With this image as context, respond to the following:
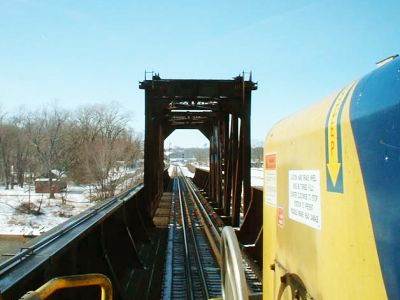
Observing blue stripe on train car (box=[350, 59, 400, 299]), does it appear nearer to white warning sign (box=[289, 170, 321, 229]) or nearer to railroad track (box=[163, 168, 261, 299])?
white warning sign (box=[289, 170, 321, 229])

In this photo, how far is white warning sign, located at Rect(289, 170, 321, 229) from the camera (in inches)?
98.3

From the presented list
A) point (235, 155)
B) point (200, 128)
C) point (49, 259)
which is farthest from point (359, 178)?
point (200, 128)

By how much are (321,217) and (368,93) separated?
69cm

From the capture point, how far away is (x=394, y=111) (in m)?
1.74

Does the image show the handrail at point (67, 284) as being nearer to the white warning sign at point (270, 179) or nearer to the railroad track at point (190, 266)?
the white warning sign at point (270, 179)

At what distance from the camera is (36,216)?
151 feet

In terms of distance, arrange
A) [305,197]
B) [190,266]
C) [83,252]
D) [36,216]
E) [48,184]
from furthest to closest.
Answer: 1. [48,184]
2. [36,216]
3. [190,266]
4. [83,252]
5. [305,197]

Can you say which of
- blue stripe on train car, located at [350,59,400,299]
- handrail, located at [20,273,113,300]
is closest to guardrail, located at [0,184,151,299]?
handrail, located at [20,273,113,300]

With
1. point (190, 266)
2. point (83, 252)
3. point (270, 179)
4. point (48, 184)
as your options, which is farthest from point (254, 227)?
point (48, 184)

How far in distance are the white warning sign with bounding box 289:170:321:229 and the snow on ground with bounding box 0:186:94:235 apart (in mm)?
33779

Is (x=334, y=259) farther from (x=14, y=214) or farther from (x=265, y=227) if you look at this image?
(x=14, y=214)

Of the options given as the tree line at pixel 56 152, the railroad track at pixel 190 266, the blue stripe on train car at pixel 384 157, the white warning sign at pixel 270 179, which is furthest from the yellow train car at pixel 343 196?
the tree line at pixel 56 152

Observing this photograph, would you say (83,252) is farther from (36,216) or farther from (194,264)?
(36,216)

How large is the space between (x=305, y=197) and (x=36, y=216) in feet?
153
